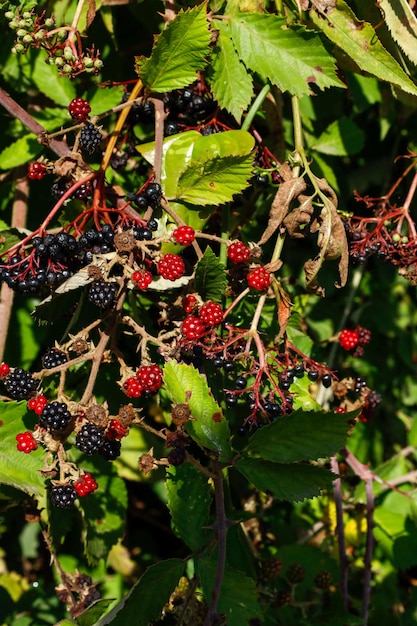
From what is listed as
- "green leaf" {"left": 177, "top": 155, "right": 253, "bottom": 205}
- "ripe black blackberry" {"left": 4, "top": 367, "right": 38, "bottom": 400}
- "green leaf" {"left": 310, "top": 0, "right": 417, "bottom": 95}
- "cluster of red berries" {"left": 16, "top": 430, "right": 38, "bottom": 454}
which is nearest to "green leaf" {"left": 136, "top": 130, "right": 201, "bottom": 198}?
"green leaf" {"left": 177, "top": 155, "right": 253, "bottom": 205}

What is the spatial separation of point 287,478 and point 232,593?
0.99 ft

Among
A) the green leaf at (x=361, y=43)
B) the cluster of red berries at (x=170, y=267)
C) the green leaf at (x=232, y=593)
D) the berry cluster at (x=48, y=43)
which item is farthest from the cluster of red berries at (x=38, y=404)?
the green leaf at (x=361, y=43)

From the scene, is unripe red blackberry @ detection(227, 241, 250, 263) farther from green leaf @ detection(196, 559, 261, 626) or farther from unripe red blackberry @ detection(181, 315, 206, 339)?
green leaf @ detection(196, 559, 261, 626)

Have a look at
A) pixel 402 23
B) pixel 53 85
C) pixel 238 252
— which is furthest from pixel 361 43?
pixel 53 85

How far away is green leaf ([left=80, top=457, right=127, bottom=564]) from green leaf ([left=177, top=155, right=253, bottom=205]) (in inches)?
37.7

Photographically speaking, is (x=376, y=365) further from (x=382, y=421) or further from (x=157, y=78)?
(x=157, y=78)

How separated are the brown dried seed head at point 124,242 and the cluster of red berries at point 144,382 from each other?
0.88 feet

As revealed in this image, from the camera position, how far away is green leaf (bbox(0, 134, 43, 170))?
207 centimetres

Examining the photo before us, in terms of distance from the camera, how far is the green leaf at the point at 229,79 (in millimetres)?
1772

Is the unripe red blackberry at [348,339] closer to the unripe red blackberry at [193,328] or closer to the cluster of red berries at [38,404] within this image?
the unripe red blackberry at [193,328]

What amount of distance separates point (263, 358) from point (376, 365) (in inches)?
65.1

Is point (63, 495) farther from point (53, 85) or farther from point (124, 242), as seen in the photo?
point (53, 85)

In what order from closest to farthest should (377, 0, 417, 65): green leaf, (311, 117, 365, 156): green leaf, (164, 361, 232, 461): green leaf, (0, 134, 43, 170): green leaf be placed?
(164, 361, 232, 461): green leaf, (377, 0, 417, 65): green leaf, (0, 134, 43, 170): green leaf, (311, 117, 365, 156): green leaf

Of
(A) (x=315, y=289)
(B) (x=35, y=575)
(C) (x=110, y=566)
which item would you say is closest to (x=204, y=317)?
(A) (x=315, y=289)
